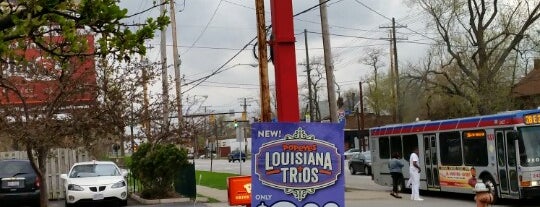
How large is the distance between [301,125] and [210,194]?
1863 cm

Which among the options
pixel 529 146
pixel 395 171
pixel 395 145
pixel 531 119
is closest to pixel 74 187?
pixel 395 171

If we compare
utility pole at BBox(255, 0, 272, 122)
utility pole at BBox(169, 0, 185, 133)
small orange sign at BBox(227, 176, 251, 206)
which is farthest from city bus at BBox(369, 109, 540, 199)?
small orange sign at BBox(227, 176, 251, 206)

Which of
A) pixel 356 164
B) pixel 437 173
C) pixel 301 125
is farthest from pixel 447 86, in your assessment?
pixel 301 125

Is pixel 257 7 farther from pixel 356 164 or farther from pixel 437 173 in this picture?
pixel 356 164

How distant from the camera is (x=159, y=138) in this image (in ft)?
82.6

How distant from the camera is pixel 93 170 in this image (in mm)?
20953

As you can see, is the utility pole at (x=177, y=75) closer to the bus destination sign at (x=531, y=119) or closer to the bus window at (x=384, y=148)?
the bus window at (x=384, y=148)

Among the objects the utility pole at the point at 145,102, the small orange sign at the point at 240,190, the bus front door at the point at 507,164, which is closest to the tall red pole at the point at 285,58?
the small orange sign at the point at 240,190

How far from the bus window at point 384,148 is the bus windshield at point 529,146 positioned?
7.94 m

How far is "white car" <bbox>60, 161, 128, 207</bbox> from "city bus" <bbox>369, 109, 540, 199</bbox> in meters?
9.89

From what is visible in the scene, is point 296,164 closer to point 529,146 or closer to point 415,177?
point 529,146

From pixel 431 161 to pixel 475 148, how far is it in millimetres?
2667

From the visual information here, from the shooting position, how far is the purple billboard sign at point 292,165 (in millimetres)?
6457

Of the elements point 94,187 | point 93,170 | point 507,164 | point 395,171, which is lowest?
point 395,171
